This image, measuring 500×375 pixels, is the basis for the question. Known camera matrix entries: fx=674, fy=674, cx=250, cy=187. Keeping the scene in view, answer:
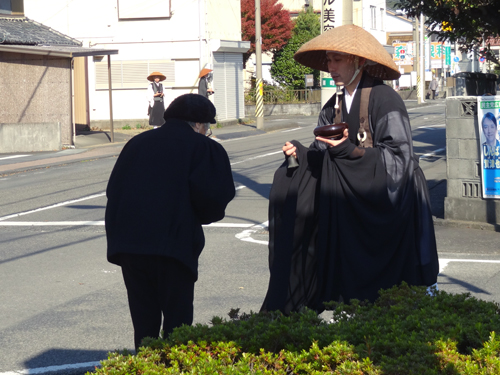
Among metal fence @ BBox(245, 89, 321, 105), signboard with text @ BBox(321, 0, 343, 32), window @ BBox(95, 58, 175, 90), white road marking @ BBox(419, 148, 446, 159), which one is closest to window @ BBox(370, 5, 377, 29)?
metal fence @ BBox(245, 89, 321, 105)

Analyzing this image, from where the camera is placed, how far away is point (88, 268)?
23.6ft

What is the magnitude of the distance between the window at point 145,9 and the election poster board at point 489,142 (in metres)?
21.5

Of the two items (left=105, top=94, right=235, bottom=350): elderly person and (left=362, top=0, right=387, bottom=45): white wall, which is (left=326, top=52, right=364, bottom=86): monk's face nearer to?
(left=105, top=94, right=235, bottom=350): elderly person

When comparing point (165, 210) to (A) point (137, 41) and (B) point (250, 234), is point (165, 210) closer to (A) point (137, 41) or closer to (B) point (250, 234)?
(B) point (250, 234)

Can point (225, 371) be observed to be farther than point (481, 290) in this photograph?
No

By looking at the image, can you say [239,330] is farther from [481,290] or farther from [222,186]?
[481,290]

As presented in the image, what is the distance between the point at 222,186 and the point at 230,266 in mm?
3597

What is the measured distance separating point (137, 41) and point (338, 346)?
89.0ft

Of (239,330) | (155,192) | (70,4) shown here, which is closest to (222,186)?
(155,192)

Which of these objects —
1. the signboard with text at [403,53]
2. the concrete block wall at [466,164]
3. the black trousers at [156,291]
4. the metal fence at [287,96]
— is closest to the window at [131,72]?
the metal fence at [287,96]

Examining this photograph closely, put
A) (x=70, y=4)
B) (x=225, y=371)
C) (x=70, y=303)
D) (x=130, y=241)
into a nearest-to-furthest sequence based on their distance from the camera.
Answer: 1. (x=225, y=371)
2. (x=130, y=241)
3. (x=70, y=303)
4. (x=70, y=4)

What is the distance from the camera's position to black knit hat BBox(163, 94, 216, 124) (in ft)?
12.5

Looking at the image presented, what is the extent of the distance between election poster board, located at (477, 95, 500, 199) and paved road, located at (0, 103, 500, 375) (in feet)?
1.95

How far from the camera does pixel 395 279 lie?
150 inches
